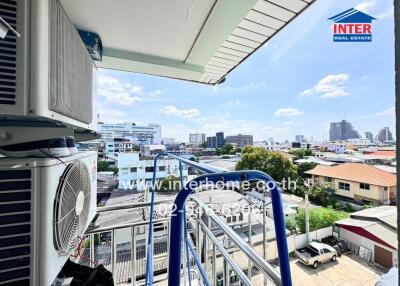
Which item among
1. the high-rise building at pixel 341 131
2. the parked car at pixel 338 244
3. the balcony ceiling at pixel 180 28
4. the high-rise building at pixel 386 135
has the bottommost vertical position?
the parked car at pixel 338 244

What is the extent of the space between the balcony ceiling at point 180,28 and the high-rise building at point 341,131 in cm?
228

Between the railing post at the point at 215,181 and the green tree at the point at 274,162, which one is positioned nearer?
the railing post at the point at 215,181

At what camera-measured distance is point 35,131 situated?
2.08ft

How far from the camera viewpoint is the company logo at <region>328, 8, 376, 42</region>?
172 cm

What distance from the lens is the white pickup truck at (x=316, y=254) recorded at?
4.58 m

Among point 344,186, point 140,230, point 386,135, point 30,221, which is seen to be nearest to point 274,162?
point 344,186

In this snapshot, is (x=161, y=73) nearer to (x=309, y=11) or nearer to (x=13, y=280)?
(x=309, y=11)

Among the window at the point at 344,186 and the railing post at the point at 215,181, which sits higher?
the railing post at the point at 215,181

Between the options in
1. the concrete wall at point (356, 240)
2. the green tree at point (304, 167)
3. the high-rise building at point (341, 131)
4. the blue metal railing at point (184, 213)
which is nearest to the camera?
the blue metal railing at point (184, 213)

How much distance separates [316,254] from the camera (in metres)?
4.72

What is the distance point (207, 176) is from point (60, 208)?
1.70 ft

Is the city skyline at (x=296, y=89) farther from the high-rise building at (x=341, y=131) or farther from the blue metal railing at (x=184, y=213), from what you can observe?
the blue metal railing at (x=184, y=213)

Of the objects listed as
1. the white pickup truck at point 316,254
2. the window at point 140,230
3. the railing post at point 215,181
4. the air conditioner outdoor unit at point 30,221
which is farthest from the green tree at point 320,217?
the air conditioner outdoor unit at point 30,221


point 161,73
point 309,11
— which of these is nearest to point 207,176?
point 309,11
